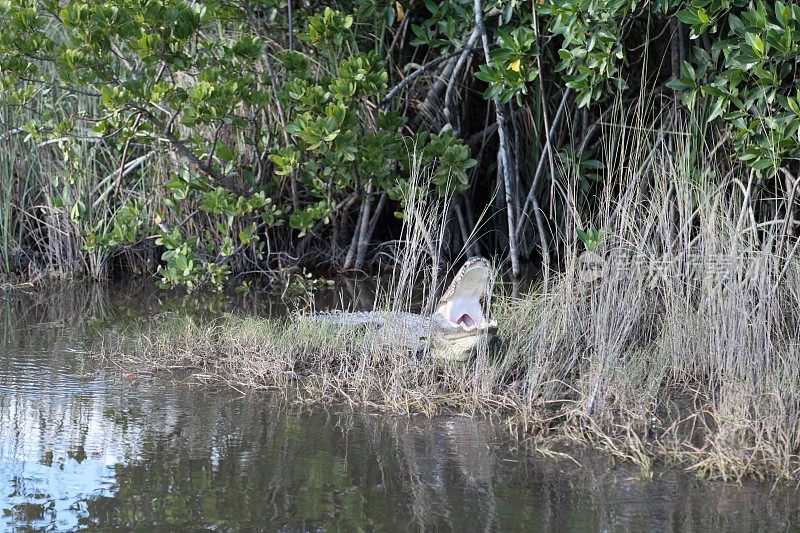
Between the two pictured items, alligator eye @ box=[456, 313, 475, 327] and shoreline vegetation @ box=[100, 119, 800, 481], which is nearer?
shoreline vegetation @ box=[100, 119, 800, 481]

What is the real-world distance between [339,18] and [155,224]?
232cm

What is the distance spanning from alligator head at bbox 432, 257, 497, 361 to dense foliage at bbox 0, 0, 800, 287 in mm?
858

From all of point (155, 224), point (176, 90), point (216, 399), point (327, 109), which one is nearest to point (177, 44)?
point (176, 90)

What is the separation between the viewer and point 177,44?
6.58m

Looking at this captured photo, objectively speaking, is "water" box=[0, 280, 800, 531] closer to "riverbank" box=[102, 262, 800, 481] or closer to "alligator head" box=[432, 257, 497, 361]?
"riverbank" box=[102, 262, 800, 481]

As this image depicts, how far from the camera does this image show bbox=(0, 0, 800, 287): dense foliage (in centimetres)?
626

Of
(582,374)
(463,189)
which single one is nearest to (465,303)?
(582,374)

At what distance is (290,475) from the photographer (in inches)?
150

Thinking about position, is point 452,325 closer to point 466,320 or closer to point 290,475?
point 466,320

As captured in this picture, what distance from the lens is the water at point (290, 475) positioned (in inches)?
134

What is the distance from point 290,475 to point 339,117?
3.40 m

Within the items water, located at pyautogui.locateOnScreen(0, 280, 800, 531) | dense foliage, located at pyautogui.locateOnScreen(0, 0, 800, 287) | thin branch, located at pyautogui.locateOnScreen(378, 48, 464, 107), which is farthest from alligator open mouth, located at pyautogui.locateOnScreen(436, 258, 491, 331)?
thin branch, located at pyautogui.locateOnScreen(378, 48, 464, 107)

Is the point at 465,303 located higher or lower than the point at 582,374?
higher

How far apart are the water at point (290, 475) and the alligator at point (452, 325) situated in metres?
0.52
